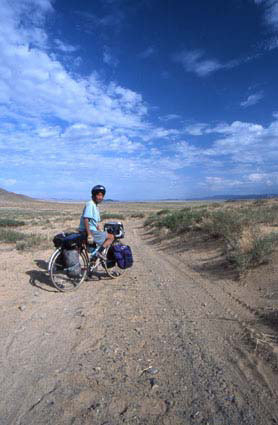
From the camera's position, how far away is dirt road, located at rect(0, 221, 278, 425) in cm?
243

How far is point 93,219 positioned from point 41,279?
Result: 2.11 metres

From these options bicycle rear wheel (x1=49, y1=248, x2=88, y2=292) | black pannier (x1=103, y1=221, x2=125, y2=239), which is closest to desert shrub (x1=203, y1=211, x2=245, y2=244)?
black pannier (x1=103, y1=221, x2=125, y2=239)

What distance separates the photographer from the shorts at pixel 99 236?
19.8 feet

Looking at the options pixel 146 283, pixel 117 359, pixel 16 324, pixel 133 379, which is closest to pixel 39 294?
pixel 16 324

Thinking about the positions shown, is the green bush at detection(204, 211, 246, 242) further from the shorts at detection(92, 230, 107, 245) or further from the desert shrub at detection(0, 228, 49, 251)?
the desert shrub at detection(0, 228, 49, 251)

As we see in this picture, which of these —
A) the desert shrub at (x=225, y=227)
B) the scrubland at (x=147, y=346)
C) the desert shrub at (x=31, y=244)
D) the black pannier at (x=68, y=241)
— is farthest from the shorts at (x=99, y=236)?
the desert shrub at (x=31, y=244)

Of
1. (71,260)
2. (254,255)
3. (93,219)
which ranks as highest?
(93,219)

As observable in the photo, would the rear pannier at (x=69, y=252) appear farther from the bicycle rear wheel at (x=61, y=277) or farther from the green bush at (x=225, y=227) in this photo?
the green bush at (x=225, y=227)

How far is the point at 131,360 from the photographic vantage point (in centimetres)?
321

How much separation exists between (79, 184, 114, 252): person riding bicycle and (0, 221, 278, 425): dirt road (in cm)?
118

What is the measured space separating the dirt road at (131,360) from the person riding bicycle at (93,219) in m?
1.18

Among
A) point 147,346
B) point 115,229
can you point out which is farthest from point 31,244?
point 147,346

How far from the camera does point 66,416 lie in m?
2.36

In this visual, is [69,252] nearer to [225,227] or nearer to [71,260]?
[71,260]
